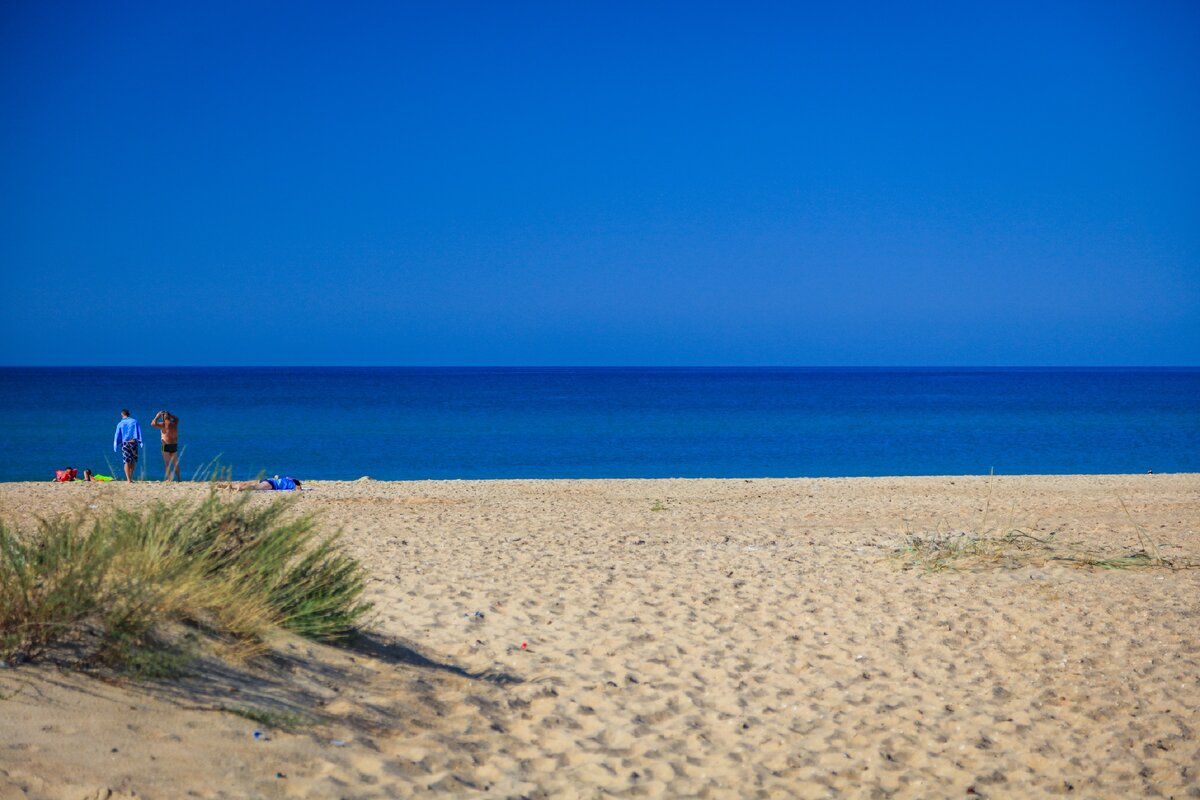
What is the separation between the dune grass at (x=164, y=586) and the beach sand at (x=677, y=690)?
19 cm

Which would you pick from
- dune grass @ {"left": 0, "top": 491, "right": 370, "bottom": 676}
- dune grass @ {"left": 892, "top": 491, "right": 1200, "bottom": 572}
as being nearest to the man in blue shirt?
dune grass @ {"left": 0, "top": 491, "right": 370, "bottom": 676}

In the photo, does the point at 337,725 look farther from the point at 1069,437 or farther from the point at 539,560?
the point at 1069,437

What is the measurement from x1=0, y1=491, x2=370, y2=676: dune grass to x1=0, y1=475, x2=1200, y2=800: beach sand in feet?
0.62

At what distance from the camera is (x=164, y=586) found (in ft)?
15.6

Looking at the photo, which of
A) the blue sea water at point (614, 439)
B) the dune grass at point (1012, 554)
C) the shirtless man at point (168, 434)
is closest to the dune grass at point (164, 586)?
the dune grass at point (1012, 554)

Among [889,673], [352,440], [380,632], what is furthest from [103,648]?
[352,440]

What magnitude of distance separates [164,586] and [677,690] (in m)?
3.02

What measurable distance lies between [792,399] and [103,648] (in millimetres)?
78672

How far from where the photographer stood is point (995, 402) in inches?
2940

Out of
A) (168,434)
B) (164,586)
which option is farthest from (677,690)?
(168,434)

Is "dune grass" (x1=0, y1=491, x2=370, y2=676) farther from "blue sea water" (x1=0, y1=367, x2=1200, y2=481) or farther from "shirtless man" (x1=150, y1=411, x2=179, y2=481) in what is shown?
"blue sea water" (x1=0, y1=367, x2=1200, y2=481)

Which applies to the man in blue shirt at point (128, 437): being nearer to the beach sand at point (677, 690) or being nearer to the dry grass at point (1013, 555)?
the beach sand at point (677, 690)

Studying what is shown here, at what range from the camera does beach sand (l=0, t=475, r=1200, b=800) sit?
4133mm

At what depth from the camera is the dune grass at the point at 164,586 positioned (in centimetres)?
445
